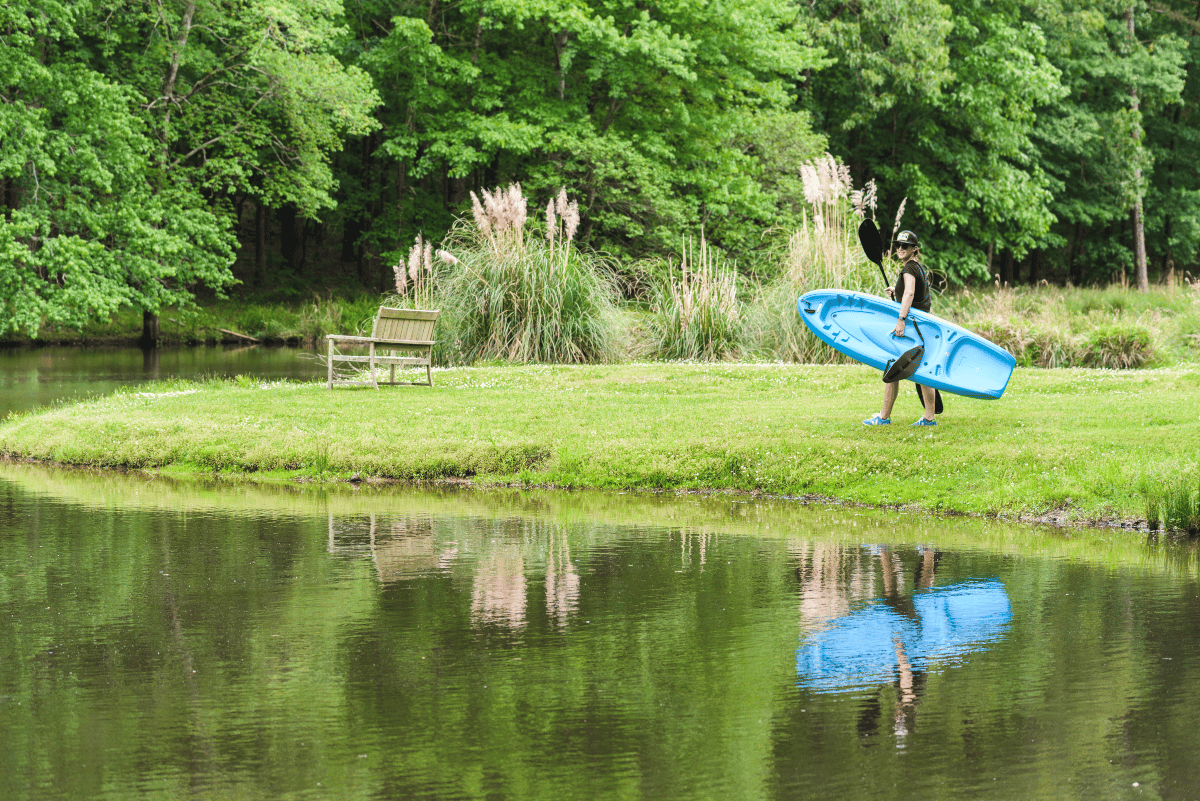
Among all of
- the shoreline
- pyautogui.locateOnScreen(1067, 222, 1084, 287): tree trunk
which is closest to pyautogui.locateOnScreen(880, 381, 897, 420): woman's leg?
the shoreline

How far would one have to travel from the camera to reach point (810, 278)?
1941 cm

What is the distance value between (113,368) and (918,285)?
1748 centimetres

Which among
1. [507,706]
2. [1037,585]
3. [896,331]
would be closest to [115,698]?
[507,706]

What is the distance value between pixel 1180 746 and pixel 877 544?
3.72 m

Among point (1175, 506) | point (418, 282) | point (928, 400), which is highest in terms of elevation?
point (418, 282)

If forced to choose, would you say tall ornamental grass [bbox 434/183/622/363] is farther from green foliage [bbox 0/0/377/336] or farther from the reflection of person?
the reflection of person

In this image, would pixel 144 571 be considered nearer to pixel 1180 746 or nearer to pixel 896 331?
pixel 1180 746

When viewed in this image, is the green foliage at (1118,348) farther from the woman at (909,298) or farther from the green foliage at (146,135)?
the green foliage at (146,135)

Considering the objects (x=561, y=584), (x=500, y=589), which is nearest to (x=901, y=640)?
(x=561, y=584)

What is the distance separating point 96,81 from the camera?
87.4 feet

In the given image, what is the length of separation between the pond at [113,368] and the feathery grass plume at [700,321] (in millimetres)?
5917

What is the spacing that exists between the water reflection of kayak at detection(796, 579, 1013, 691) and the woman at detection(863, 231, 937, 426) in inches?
186

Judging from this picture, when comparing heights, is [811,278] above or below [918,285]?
above

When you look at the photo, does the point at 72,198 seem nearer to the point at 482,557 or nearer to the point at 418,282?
the point at 418,282
